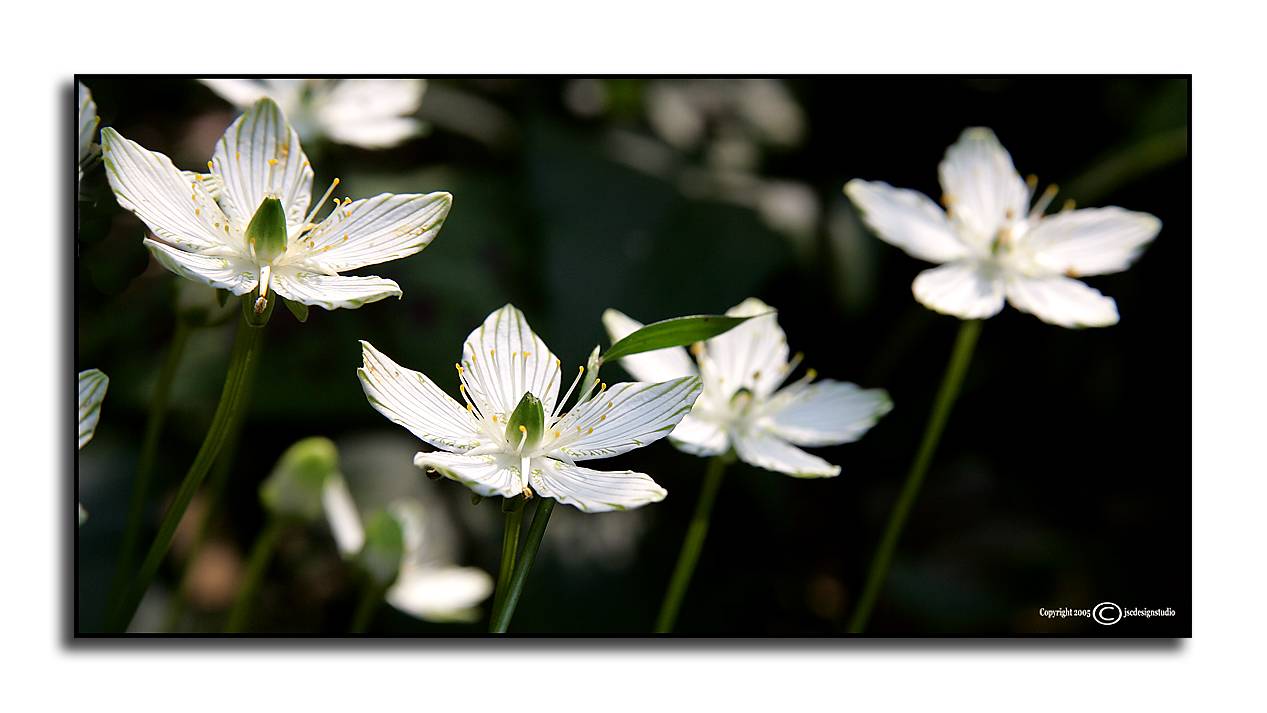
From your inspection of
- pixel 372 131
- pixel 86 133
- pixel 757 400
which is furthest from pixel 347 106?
pixel 757 400

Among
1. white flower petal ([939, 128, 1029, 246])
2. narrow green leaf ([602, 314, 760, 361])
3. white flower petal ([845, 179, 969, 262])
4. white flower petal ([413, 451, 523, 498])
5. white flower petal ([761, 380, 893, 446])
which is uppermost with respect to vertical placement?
white flower petal ([939, 128, 1029, 246])

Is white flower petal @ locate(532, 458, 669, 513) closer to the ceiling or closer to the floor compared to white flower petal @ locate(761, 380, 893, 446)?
closer to the floor

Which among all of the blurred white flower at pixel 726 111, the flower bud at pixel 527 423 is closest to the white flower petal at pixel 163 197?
the flower bud at pixel 527 423

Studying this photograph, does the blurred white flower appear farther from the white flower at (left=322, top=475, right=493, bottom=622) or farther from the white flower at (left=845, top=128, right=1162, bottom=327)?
the white flower at (left=322, top=475, right=493, bottom=622)

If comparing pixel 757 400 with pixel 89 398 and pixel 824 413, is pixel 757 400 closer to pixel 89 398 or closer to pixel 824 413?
pixel 824 413

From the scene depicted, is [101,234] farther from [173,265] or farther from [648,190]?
[648,190]

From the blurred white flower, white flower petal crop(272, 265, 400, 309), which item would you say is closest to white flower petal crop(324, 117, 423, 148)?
white flower petal crop(272, 265, 400, 309)
